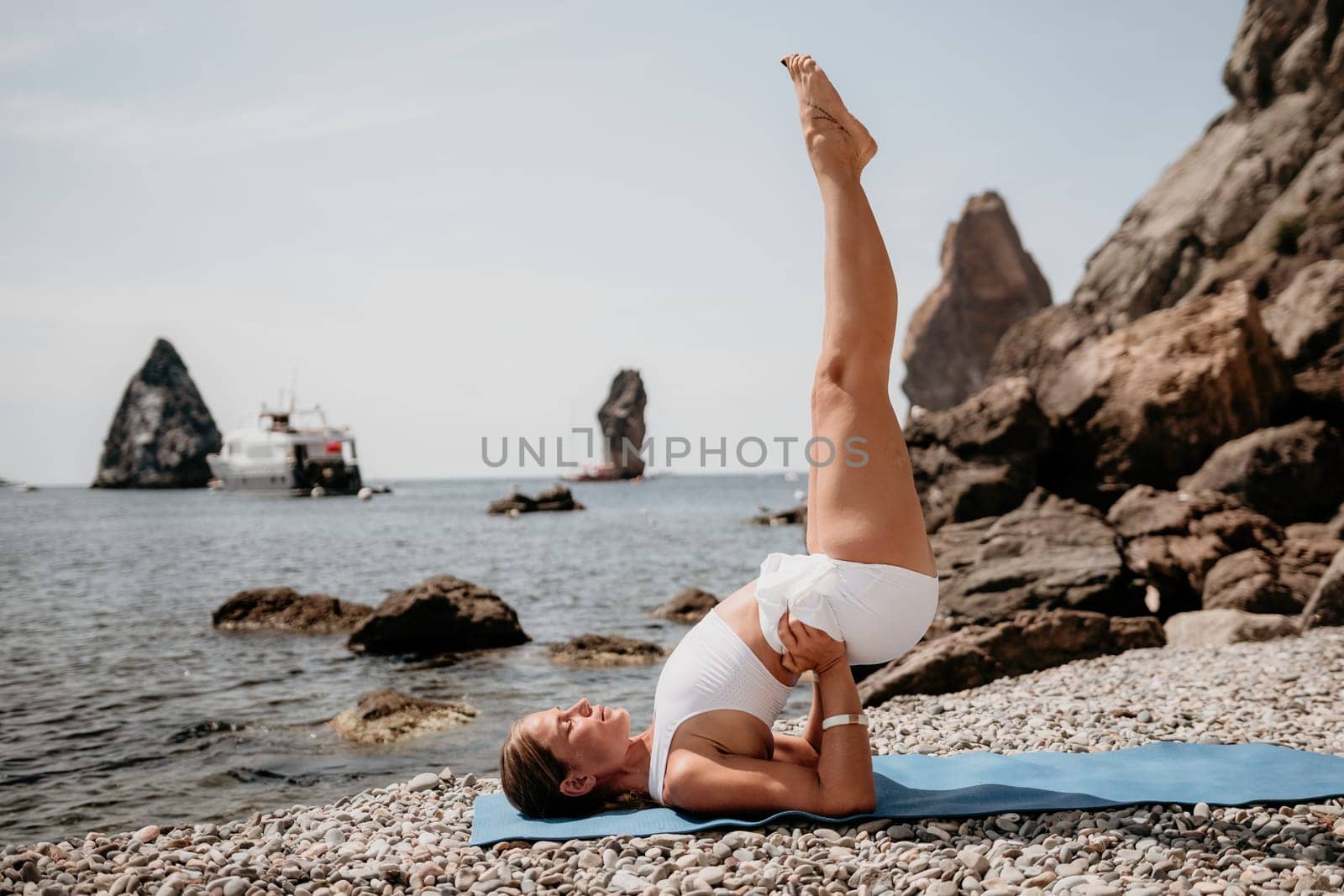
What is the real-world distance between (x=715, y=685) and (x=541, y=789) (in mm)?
954

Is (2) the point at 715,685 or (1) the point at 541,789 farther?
(1) the point at 541,789

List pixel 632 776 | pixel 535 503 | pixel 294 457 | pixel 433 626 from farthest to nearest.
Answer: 1. pixel 294 457
2. pixel 535 503
3. pixel 433 626
4. pixel 632 776

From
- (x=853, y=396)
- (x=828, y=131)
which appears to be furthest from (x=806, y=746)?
(x=828, y=131)

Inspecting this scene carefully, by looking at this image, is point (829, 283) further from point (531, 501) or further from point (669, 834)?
point (531, 501)

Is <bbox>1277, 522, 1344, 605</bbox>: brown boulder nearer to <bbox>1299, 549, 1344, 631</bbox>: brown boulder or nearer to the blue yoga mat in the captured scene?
<bbox>1299, 549, 1344, 631</bbox>: brown boulder

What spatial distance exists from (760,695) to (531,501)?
5630 centimetres

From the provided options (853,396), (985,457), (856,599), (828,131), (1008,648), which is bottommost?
(1008,648)

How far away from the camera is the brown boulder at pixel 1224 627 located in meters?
8.66

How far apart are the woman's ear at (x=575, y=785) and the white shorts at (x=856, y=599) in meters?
1.12

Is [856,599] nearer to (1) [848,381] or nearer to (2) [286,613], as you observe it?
(1) [848,381]

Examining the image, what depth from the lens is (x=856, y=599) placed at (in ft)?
12.3

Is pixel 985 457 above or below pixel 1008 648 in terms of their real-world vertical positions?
above

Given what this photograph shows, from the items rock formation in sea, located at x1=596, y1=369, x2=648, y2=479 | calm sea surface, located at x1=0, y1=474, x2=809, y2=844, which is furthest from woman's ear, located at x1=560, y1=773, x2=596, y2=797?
rock formation in sea, located at x1=596, y1=369, x2=648, y2=479

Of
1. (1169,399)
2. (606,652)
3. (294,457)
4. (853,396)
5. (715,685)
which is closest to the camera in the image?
(853,396)
